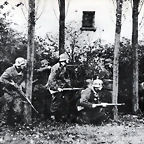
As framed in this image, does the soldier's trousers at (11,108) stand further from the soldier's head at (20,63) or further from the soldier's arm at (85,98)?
the soldier's arm at (85,98)

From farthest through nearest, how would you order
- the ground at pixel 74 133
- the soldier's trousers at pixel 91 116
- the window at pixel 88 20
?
the soldier's trousers at pixel 91 116 → the window at pixel 88 20 → the ground at pixel 74 133

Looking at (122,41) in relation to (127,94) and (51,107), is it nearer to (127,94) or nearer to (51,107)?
(127,94)

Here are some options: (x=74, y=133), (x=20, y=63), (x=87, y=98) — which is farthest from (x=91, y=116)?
(x=20, y=63)

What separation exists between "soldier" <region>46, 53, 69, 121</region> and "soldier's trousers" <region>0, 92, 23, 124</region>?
1.57 feet

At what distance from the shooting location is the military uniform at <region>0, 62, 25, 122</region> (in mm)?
5246

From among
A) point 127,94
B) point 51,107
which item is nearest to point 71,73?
point 51,107

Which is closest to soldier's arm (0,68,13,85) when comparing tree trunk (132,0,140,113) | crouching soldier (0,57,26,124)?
crouching soldier (0,57,26,124)

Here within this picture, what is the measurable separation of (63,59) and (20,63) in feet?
2.11

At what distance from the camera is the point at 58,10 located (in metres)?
5.26

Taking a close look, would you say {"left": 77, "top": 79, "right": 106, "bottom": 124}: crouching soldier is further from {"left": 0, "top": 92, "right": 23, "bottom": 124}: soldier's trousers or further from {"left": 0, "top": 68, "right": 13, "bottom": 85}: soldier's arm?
{"left": 0, "top": 68, "right": 13, "bottom": 85}: soldier's arm

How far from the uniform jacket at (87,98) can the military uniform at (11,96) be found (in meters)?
0.92

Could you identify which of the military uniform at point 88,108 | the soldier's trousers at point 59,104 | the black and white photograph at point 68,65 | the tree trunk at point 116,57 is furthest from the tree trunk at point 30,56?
the tree trunk at point 116,57

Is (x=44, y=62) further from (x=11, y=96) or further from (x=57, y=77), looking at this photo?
(x=11, y=96)

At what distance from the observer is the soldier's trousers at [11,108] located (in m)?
5.24
